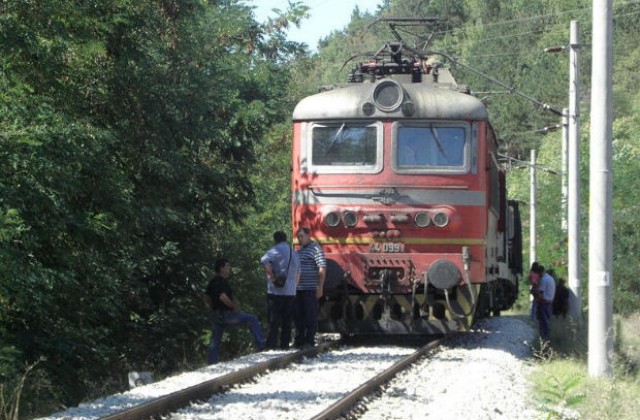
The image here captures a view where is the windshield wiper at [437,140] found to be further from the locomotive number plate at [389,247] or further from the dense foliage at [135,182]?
the dense foliage at [135,182]

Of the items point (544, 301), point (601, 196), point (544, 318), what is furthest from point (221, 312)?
point (544, 301)

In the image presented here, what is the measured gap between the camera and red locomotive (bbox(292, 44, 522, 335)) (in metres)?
17.1

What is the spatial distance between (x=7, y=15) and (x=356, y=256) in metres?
6.06

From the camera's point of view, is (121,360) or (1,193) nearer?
(1,193)

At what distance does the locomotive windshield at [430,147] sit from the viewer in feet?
56.8

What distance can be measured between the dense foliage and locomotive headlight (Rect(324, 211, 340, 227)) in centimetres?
270

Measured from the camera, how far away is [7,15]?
13430mm

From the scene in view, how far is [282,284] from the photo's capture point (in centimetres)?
1617

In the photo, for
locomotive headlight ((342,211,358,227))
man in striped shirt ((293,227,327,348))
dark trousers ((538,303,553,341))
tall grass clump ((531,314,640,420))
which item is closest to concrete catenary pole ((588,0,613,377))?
tall grass clump ((531,314,640,420))

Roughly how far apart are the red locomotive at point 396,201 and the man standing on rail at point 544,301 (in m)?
2.86

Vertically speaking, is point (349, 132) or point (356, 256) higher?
point (349, 132)

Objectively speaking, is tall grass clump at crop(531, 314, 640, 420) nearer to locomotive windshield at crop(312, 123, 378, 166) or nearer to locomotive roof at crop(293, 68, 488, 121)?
locomotive roof at crop(293, 68, 488, 121)

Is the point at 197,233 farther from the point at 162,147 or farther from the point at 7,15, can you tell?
the point at 7,15

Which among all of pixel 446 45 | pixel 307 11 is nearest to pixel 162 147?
pixel 307 11
